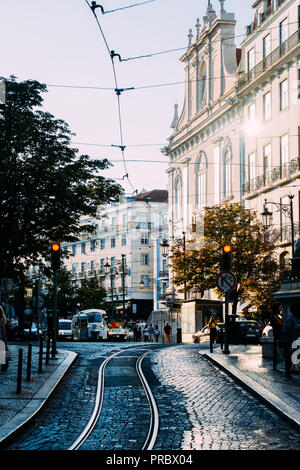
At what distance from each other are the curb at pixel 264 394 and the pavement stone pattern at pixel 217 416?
0.35 feet

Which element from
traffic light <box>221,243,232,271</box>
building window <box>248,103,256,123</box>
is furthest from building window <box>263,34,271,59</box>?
traffic light <box>221,243,232,271</box>

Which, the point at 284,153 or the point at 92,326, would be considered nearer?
the point at 284,153

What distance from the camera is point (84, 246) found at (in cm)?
9888

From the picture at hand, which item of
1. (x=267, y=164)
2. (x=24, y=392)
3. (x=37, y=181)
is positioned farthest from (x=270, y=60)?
(x=24, y=392)

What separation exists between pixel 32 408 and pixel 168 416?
6.99 ft

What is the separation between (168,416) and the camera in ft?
38.0

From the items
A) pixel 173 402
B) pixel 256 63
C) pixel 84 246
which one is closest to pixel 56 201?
pixel 173 402

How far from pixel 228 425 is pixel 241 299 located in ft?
112

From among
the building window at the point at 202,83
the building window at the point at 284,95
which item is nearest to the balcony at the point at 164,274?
the building window at the point at 202,83

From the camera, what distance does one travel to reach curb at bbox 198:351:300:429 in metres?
Result: 11.1

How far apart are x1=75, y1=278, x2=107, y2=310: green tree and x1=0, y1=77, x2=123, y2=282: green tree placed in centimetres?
5101

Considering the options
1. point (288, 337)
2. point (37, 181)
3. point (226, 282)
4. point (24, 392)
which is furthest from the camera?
point (37, 181)

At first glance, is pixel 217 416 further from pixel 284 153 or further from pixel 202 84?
pixel 202 84

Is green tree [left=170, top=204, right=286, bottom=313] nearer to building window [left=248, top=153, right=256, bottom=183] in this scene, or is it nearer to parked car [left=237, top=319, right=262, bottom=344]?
building window [left=248, top=153, right=256, bottom=183]
